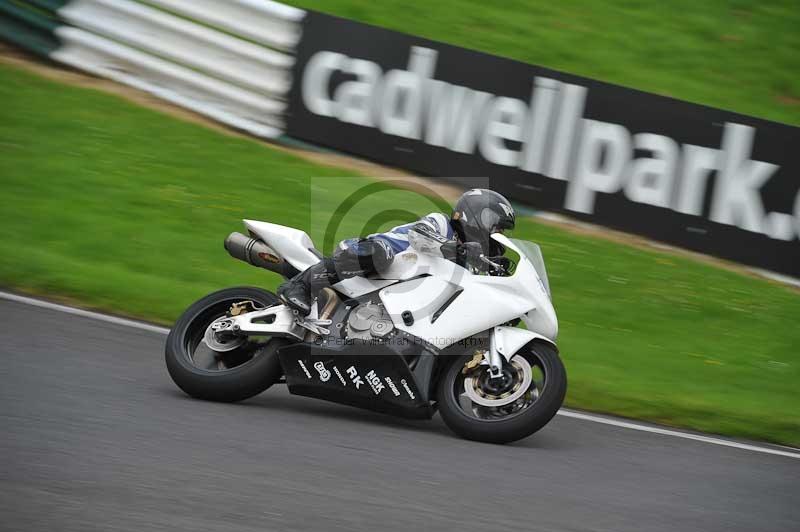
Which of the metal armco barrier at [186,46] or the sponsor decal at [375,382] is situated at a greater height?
the metal armco barrier at [186,46]

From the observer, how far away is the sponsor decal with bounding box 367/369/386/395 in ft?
19.7

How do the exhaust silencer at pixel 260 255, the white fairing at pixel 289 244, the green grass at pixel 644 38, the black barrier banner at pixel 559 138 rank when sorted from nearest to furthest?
the white fairing at pixel 289 244 < the exhaust silencer at pixel 260 255 < the black barrier banner at pixel 559 138 < the green grass at pixel 644 38

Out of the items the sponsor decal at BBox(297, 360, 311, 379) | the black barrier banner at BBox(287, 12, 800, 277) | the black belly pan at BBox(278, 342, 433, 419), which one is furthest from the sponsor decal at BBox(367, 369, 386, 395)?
the black barrier banner at BBox(287, 12, 800, 277)

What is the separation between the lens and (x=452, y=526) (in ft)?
14.8

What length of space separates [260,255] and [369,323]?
90 centimetres

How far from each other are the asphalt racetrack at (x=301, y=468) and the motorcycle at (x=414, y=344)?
0.18 metres

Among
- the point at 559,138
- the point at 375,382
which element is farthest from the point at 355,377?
the point at 559,138

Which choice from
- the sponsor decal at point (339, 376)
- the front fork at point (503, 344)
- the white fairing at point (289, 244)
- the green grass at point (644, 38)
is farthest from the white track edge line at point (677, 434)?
the green grass at point (644, 38)

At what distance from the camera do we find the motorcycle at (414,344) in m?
5.94

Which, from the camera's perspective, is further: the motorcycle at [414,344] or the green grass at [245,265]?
the green grass at [245,265]

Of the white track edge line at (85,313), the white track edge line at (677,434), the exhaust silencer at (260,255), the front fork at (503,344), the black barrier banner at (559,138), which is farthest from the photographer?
the black barrier banner at (559,138)

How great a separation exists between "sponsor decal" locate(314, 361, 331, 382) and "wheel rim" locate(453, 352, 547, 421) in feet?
2.50

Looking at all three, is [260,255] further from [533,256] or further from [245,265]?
[245,265]

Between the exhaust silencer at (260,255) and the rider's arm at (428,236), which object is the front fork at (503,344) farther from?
the exhaust silencer at (260,255)
